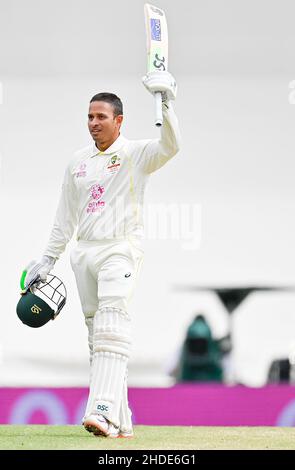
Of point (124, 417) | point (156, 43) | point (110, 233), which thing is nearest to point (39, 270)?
point (110, 233)

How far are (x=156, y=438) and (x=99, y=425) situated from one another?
0.37 metres

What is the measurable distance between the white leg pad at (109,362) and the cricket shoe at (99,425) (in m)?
0.02

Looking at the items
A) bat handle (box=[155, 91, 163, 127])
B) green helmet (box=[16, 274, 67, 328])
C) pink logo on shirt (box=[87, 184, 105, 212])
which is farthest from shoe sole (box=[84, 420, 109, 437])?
bat handle (box=[155, 91, 163, 127])

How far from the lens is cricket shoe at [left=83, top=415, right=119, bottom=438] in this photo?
12.9 feet

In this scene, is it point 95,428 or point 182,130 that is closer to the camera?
point 95,428

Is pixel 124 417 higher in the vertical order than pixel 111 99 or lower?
lower

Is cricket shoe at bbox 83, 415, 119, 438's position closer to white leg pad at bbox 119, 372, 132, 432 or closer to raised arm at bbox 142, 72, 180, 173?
white leg pad at bbox 119, 372, 132, 432

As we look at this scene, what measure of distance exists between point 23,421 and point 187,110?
427cm

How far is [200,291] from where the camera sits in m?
11.0

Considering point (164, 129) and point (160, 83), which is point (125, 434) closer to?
point (164, 129)

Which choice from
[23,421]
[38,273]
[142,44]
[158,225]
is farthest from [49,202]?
[38,273]

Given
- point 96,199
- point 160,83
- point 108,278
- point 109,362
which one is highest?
point 160,83

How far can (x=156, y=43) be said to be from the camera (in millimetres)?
4121

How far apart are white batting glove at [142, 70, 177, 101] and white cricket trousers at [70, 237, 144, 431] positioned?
0.58 meters
